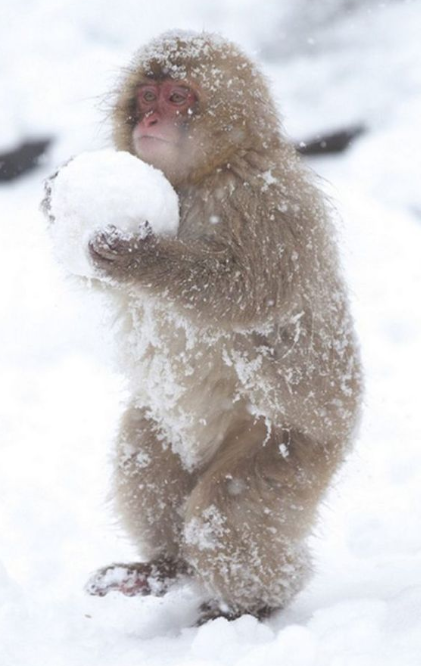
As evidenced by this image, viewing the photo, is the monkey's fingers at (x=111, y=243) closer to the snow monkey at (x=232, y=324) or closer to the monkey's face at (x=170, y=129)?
the snow monkey at (x=232, y=324)

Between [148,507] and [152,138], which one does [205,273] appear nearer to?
[152,138]

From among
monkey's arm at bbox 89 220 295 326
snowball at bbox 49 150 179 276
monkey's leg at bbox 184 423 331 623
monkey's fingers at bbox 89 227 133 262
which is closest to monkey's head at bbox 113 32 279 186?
snowball at bbox 49 150 179 276

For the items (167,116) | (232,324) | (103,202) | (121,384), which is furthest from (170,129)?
(121,384)

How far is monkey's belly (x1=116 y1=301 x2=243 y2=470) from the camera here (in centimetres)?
327

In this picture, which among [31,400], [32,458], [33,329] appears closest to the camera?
[32,458]

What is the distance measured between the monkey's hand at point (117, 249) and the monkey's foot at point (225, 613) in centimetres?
100

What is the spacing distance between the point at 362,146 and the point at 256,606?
4783 mm

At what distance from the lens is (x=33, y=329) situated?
601cm

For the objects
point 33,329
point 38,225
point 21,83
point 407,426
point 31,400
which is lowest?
point 407,426

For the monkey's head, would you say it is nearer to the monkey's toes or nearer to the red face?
the red face

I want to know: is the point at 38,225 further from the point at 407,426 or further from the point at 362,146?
the point at 407,426

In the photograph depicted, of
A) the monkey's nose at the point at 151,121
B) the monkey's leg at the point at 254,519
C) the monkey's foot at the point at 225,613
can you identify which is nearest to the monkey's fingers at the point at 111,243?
the monkey's nose at the point at 151,121

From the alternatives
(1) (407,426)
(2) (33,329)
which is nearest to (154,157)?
(1) (407,426)

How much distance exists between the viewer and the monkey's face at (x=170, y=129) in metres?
3.23
